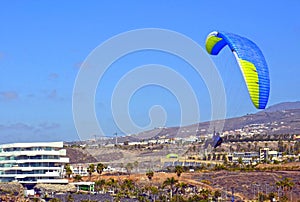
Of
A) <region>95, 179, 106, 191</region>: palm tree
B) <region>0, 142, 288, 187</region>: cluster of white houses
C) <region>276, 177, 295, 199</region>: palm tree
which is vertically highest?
<region>0, 142, 288, 187</region>: cluster of white houses

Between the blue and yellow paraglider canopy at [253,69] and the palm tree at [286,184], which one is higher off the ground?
the blue and yellow paraglider canopy at [253,69]

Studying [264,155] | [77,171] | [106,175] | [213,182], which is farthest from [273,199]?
[264,155]

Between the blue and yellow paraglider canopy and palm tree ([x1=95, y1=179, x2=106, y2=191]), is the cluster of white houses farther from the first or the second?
the blue and yellow paraglider canopy

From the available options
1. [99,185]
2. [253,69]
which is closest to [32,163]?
[99,185]

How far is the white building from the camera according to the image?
3364 inches

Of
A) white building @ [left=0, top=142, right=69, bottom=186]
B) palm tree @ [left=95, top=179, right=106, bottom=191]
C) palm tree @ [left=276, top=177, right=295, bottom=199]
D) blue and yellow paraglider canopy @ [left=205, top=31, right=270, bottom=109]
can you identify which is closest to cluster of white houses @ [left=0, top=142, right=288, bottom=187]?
white building @ [left=0, top=142, right=69, bottom=186]

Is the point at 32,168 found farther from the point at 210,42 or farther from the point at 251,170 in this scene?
the point at 210,42

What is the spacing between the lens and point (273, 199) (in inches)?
2795

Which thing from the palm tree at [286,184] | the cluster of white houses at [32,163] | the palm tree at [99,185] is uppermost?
the cluster of white houses at [32,163]

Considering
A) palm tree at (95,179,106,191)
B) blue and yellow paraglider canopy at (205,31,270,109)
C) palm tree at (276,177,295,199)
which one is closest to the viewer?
blue and yellow paraglider canopy at (205,31,270,109)

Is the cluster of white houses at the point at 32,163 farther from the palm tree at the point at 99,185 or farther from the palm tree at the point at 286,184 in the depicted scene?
the palm tree at the point at 286,184

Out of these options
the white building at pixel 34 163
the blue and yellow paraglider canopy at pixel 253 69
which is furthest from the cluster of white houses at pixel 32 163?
the blue and yellow paraglider canopy at pixel 253 69

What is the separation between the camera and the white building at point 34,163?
280ft

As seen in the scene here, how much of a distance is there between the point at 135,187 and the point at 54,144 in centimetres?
1165
